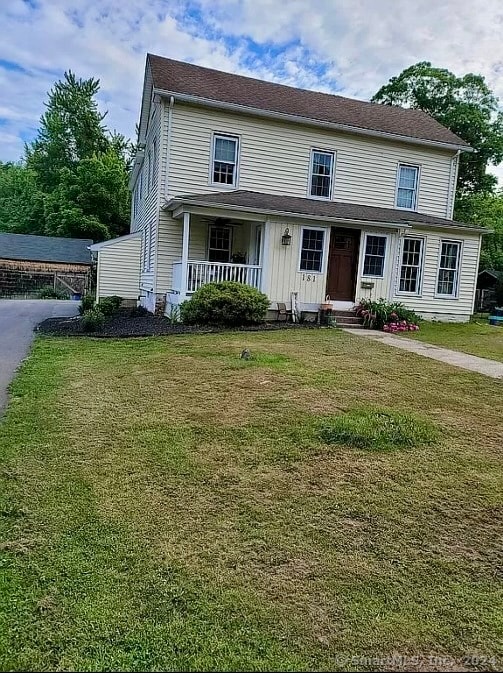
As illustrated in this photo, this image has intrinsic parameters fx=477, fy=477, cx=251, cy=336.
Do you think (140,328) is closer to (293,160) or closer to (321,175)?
(293,160)

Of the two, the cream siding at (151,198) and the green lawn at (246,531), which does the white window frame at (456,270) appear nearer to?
the cream siding at (151,198)

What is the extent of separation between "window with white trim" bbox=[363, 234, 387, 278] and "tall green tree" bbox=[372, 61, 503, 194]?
55.6 ft

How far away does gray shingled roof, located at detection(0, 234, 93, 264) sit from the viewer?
3031 cm

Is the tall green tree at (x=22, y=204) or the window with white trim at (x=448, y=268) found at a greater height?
the tall green tree at (x=22, y=204)

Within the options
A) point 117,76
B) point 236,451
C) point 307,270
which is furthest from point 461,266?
point 117,76

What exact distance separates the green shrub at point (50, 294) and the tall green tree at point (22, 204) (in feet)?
52.7

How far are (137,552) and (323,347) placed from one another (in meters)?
6.87

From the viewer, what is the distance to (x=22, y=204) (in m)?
45.0

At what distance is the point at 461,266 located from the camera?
15758 mm

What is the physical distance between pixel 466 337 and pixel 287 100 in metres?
9.75

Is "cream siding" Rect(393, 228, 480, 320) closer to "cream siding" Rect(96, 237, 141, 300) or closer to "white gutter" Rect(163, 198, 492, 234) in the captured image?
"white gutter" Rect(163, 198, 492, 234)

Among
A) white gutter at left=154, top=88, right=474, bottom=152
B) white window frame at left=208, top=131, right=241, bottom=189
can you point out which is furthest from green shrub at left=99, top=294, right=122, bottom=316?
white gutter at left=154, top=88, right=474, bottom=152

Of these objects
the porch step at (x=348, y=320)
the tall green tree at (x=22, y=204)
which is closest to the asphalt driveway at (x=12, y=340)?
the porch step at (x=348, y=320)

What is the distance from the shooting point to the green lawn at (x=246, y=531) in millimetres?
1967
